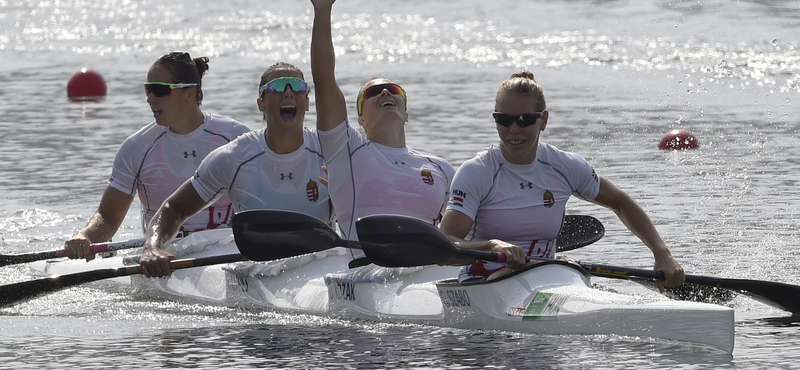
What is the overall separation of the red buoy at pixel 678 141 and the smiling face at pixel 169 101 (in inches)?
291

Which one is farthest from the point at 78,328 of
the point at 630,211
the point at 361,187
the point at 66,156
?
the point at 66,156

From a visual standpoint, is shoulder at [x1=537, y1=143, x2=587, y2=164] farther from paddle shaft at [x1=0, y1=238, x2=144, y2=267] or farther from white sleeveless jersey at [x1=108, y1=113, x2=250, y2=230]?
paddle shaft at [x1=0, y1=238, x2=144, y2=267]

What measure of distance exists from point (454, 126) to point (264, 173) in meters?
9.71

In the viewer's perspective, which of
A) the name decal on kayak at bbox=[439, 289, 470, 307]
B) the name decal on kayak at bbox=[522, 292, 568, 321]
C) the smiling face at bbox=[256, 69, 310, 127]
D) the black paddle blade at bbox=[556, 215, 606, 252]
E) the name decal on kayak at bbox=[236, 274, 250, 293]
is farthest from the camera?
the name decal on kayak at bbox=[236, 274, 250, 293]

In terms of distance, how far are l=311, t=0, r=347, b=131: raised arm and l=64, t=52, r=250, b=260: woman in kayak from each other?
7.32 ft

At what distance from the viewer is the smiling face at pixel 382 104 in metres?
8.59

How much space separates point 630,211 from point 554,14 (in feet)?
91.4

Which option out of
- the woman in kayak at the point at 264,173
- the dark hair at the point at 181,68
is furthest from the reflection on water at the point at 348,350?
the dark hair at the point at 181,68

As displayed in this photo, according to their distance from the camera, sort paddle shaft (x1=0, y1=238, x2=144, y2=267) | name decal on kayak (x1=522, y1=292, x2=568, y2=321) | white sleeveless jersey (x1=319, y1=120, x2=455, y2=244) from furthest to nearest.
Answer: paddle shaft (x1=0, y1=238, x2=144, y2=267), white sleeveless jersey (x1=319, y1=120, x2=455, y2=244), name decal on kayak (x1=522, y1=292, x2=568, y2=321)

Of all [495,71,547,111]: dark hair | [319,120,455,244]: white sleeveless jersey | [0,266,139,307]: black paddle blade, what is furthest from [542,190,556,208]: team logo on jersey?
[0,266,139,307]: black paddle blade

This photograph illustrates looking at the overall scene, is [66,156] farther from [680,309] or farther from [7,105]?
[680,309]

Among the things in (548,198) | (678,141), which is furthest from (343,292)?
(678,141)

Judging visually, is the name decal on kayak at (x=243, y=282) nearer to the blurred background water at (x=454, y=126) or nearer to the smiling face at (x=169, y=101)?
the blurred background water at (x=454, y=126)

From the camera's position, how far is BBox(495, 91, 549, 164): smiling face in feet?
25.0
